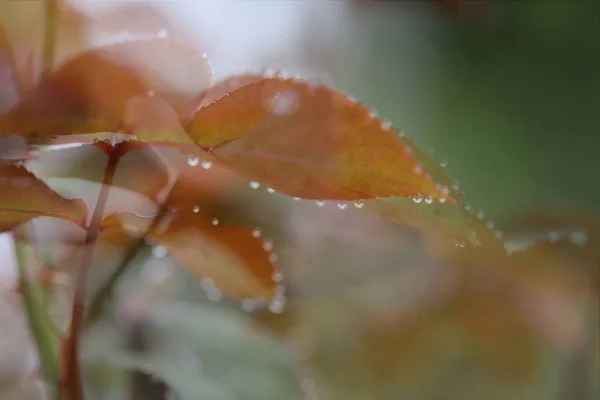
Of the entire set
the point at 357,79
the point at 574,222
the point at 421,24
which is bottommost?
the point at 574,222

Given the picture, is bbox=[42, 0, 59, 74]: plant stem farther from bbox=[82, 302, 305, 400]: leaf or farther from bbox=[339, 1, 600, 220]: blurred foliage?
bbox=[339, 1, 600, 220]: blurred foliage

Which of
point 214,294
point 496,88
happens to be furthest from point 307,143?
point 496,88

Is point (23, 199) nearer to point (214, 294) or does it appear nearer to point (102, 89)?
point (102, 89)

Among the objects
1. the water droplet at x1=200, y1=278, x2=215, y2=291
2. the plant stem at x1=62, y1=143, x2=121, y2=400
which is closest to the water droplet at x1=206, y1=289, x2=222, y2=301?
the water droplet at x1=200, y1=278, x2=215, y2=291

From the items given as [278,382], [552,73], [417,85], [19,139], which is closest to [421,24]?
[417,85]

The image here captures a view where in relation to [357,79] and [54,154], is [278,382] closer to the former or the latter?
[54,154]

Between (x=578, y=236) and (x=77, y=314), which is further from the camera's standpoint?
(x=578, y=236)

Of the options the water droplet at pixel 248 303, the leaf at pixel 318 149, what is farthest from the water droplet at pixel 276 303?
the leaf at pixel 318 149

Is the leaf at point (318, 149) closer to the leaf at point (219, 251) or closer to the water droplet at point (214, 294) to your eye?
the leaf at point (219, 251)
